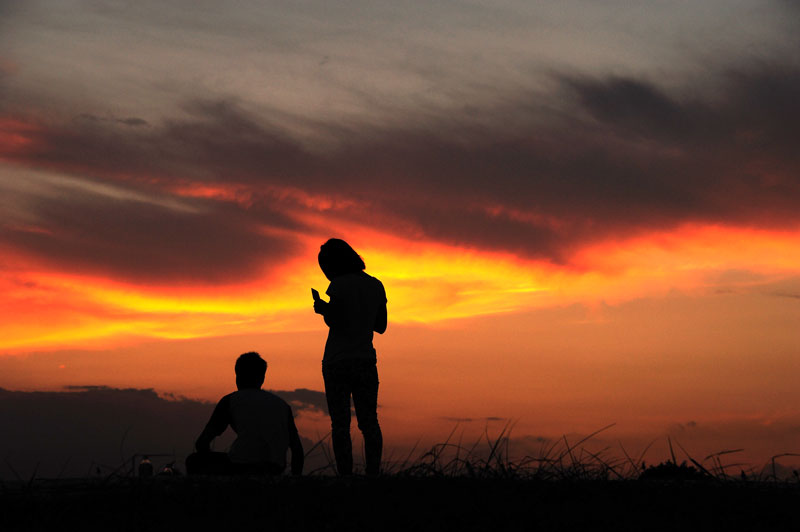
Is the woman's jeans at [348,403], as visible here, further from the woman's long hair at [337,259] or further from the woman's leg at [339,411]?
the woman's long hair at [337,259]

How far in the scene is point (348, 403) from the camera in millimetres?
8797

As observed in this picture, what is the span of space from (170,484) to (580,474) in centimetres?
344

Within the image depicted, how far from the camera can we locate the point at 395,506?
6398 mm

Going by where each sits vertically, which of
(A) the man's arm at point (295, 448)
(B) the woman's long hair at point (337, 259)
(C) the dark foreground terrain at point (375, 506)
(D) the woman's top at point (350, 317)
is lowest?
(C) the dark foreground terrain at point (375, 506)

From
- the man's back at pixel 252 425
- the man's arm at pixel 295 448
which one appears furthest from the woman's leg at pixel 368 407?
the man's back at pixel 252 425

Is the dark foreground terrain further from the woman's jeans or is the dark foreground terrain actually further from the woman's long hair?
the woman's long hair

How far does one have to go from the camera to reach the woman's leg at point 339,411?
866cm

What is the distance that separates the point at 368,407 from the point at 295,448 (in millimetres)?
787

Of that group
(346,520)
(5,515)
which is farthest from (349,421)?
(5,515)

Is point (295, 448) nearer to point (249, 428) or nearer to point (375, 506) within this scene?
point (249, 428)

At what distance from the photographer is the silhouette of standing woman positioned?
8.67 metres

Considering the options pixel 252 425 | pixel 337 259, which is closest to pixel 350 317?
pixel 337 259

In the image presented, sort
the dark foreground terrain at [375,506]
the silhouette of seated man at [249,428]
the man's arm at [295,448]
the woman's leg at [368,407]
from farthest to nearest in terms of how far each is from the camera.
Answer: the man's arm at [295,448] → the woman's leg at [368,407] → the silhouette of seated man at [249,428] → the dark foreground terrain at [375,506]

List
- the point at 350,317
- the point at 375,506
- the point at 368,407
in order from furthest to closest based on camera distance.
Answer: the point at 368,407
the point at 350,317
the point at 375,506
